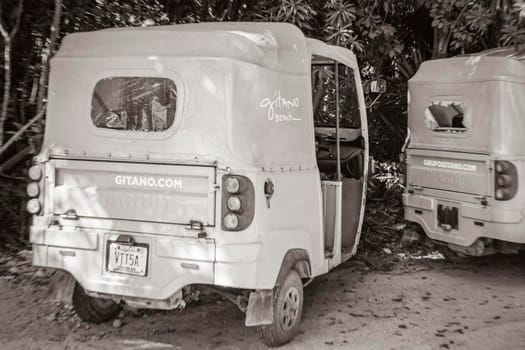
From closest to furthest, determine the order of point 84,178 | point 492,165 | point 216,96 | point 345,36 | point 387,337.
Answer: point 216,96 < point 84,178 < point 387,337 < point 492,165 < point 345,36

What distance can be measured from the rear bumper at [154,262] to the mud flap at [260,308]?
296 millimetres

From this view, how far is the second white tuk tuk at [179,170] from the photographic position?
3881mm

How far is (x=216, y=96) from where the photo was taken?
3914 mm

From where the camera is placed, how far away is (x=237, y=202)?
3.82 meters

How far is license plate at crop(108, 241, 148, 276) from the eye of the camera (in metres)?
4.01

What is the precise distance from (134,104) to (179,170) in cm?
63

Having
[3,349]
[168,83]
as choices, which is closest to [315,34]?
[168,83]

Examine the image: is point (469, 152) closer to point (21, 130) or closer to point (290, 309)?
point (290, 309)

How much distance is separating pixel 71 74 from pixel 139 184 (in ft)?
3.19

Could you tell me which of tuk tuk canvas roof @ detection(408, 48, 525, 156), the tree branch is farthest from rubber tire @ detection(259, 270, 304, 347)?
the tree branch

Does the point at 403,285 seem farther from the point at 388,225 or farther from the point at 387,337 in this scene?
the point at 388,225

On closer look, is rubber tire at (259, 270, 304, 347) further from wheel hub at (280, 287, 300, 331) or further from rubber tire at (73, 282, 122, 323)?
rubber tire at (73, 282, 122, 323)

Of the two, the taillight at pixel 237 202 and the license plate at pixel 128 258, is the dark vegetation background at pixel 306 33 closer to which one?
the license plate at pixel 128 258

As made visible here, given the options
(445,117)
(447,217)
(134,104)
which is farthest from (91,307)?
(445,117)
